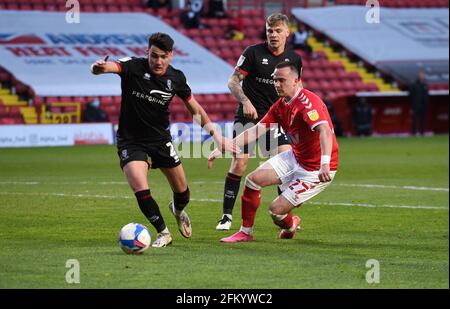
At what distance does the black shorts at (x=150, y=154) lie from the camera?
36.4ft

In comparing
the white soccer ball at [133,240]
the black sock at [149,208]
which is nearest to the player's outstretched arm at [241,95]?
the black sock at [149,208]

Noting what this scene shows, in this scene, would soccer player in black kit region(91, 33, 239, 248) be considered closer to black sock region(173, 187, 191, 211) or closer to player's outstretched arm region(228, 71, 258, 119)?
black sock region(173, 187, 191, 211)

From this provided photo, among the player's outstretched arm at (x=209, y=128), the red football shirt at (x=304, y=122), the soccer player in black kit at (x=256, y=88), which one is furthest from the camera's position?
the soccer player in black kit at (x=256, y=88)

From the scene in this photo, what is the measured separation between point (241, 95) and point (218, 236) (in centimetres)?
203

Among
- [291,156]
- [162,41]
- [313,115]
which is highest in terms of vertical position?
[162,41]

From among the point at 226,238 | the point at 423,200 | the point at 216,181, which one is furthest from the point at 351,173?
the point at 226,238

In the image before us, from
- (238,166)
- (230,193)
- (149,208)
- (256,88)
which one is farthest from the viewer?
(256,88)

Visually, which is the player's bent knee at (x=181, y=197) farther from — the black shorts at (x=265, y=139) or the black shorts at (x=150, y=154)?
the black shorts at (x=265, y=139)

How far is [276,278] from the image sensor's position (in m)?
8.76

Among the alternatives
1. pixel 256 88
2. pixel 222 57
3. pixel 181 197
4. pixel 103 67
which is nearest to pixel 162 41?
pixel 103 67

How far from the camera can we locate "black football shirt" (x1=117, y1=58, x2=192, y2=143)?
11172 millimetres

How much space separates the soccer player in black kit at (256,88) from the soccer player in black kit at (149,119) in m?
1.54

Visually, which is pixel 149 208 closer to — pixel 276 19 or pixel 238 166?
pixel 238 166

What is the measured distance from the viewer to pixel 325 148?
35.3 feet
